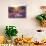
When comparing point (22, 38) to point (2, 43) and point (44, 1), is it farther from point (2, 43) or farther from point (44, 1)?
point (44, 1)

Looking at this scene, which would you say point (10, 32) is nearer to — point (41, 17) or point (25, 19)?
point (25, 19)

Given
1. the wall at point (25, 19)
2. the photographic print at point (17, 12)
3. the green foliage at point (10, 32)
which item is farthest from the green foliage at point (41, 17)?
the green foliage at point (10, 32)

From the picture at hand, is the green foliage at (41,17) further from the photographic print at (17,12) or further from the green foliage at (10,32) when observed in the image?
the green foliage at (10,32)

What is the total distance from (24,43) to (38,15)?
0.64 metres

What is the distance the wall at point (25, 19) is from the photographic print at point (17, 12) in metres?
0.06

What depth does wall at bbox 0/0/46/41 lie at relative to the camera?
342cm

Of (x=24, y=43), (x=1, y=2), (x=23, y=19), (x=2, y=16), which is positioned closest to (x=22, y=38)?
(x=24, y=43)

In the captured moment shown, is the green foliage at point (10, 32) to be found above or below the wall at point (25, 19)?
below

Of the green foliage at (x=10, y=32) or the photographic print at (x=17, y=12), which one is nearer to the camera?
the green foliage at (x=10, y=32)

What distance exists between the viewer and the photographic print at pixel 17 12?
3424mm

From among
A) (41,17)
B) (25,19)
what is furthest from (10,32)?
(41,17)

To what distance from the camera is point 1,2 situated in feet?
11.2

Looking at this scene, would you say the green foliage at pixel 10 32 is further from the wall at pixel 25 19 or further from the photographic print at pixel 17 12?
the photographic print at pixel 17 12

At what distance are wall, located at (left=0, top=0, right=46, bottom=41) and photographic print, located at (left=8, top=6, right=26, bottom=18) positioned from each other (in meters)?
0.06
